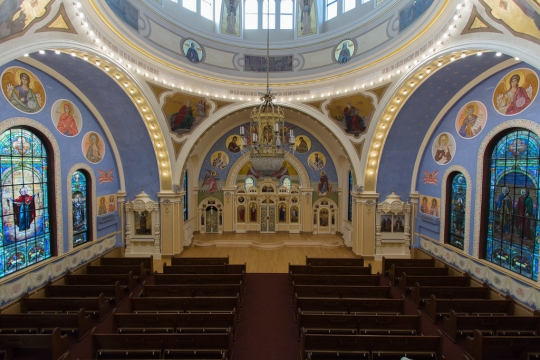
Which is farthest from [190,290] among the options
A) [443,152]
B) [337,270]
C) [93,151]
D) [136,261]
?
[443,152]

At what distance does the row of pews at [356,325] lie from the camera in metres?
5.99

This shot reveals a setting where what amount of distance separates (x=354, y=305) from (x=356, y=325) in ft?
3.42

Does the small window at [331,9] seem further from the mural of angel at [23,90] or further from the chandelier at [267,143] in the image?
the mural of angel at [23,90]

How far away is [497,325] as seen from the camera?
7.08 meters

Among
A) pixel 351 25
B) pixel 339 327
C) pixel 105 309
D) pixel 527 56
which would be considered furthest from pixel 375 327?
pixel 351 25

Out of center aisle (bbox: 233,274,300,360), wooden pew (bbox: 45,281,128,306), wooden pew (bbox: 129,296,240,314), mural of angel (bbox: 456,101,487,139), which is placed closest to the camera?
center aisle (bbox: 233,274,300,360)

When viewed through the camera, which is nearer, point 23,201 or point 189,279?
point 23,201

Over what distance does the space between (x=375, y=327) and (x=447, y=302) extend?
293cm

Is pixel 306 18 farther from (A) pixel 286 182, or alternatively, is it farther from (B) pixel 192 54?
(A) pixel 286 182

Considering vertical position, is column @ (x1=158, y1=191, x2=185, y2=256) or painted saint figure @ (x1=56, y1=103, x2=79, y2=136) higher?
painted saint figure @ (x1=56, y1=103, x2=79, y2=136)

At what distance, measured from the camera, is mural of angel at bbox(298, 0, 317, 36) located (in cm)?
1461

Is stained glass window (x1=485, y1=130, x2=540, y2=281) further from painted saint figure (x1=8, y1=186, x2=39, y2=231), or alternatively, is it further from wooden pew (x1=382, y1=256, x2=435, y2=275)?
painted saint figure (x1=8, y1=186, x2=39, y2=231)

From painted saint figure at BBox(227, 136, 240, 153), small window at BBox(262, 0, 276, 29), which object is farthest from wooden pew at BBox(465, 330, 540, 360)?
painted saint figure at BBox(227, 136, 240, 153)

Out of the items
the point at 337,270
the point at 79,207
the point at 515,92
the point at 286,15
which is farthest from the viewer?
the point at 286,15
